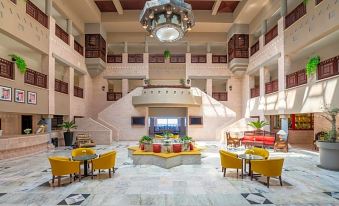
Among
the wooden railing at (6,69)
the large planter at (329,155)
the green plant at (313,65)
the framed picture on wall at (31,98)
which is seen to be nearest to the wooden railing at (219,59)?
the green plant at (313,65)

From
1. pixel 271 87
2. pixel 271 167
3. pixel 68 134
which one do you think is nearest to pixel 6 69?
pixel 68 134

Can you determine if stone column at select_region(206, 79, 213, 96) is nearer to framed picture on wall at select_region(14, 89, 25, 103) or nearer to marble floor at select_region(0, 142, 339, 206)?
marble floor at select_region(0, 142, 339, 206)

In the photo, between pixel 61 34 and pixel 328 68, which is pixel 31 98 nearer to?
pixel 61 34

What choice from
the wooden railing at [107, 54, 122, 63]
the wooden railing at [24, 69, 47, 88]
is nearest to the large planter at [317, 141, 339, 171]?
the wooden railing at [24, 69, 47, 88]

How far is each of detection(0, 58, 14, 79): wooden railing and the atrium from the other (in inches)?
2.5

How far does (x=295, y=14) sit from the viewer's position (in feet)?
41.4

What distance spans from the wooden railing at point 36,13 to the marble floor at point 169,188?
302 inches

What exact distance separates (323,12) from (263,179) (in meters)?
7.98

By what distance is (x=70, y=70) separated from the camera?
54.2 feet

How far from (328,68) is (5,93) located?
1353cm

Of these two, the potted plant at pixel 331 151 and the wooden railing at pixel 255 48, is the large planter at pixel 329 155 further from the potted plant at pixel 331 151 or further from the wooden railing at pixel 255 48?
the wooden railing at pixel 255 48

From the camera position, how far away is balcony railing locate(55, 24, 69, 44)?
1461 centimetres

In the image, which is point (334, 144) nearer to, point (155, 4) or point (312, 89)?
point (312, 89)

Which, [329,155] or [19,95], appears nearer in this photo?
[329,155]
